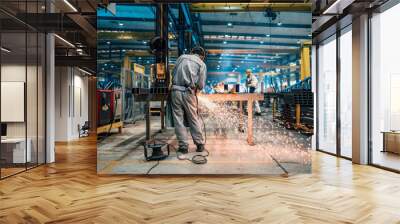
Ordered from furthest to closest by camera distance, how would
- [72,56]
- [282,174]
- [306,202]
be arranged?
[72,56], [282,174], [306,202]

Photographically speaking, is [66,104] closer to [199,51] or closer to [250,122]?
[199,51]

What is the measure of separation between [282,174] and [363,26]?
3226 millimetres

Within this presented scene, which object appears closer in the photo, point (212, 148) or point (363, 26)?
point (212, 148)

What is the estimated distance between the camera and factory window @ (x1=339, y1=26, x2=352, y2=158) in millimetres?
6844

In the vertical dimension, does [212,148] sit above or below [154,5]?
below

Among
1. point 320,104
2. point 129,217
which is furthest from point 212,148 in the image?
point 320,104

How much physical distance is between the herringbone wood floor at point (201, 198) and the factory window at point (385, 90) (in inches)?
26.1

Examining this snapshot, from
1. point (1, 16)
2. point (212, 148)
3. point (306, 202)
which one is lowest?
point (306, 202)

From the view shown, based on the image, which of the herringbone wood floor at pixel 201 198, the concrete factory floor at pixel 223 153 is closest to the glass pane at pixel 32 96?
the herringbone wood floor at pixel 201 198

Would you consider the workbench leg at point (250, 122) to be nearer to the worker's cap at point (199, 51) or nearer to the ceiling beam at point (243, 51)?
the ceiling beam at point (243, 51)

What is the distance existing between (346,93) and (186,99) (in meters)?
3.79

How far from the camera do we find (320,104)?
8273mm

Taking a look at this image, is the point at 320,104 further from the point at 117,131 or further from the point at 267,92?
the point at 117,131

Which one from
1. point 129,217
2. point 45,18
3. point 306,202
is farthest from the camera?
point 45,18
